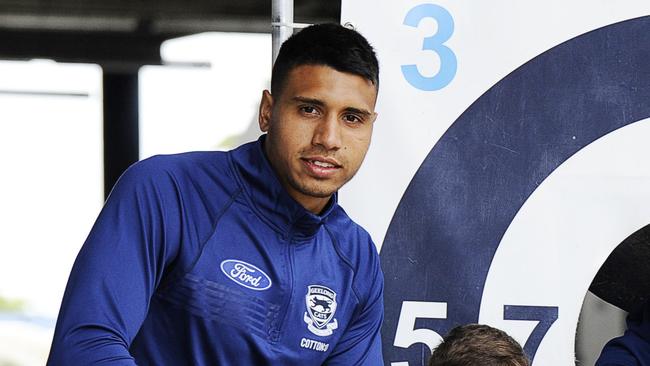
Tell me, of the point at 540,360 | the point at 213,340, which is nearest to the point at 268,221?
the point at 213,340

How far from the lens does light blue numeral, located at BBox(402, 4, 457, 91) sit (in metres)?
2.13

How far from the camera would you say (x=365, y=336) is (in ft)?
6.03

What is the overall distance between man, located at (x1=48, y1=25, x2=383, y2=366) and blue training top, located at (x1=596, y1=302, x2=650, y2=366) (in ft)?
2.77

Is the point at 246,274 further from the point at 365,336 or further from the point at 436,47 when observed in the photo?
the point at 436,47

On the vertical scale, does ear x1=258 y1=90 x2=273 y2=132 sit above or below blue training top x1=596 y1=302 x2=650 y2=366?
above

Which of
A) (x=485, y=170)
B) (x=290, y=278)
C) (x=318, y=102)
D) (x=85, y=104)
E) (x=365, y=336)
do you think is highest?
(x=85, y=104)

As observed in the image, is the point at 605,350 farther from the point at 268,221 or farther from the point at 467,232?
the point at 268,221

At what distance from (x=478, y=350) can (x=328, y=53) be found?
519mm

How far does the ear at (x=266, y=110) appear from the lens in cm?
173

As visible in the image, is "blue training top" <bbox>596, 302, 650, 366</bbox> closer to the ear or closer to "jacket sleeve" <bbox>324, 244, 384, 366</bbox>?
"jacket sleeve" <bbox>324, 244, 384, 366</bbox>

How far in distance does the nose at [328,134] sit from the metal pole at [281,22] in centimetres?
43

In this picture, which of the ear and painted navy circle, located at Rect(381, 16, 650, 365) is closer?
the ear

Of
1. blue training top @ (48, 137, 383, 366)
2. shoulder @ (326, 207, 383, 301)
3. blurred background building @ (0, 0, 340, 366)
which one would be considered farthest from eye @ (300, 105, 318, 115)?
blurred background building @ (0, 0, 340, 366)

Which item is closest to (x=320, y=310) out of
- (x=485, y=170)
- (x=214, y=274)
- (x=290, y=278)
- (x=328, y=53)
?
(x=290, y=278)
